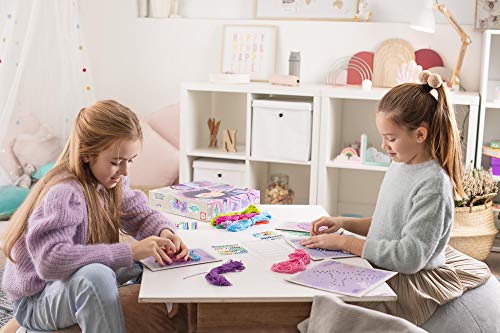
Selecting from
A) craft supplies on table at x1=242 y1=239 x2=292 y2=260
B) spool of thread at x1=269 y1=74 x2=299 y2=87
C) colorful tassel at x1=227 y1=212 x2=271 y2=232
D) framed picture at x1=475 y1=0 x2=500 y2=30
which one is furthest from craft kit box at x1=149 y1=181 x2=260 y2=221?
framed picture at x1=475 y1=0 x2=500 y2=30

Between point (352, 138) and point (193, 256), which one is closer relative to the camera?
point (193, 256)

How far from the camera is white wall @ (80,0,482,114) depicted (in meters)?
3.92

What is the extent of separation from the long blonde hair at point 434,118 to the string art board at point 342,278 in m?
0.36

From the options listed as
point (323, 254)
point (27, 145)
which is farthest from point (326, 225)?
point (27, 145)

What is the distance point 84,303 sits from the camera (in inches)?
69.2

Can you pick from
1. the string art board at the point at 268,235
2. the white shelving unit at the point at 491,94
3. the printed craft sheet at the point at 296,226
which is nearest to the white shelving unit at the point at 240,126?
the white shelving unit at the point at 491,94

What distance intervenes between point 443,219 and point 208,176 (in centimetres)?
218

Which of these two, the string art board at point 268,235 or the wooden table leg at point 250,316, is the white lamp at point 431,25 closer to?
the string art board at point 268,235

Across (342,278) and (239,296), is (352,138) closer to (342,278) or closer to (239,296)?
(342,278)

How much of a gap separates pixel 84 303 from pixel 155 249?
223 millimetres

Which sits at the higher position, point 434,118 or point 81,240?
point 434,118

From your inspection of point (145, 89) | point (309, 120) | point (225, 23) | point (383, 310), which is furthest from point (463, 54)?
point (383, 310)

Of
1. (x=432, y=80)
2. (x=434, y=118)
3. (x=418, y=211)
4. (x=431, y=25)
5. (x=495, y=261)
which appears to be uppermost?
(x=431, y=25)

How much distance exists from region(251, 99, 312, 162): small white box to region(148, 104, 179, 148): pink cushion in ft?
1.98
